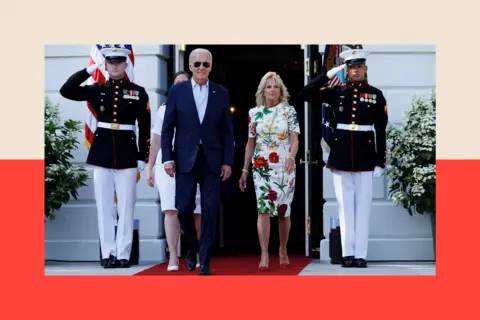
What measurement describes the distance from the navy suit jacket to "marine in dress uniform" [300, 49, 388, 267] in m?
Answer: 1.26

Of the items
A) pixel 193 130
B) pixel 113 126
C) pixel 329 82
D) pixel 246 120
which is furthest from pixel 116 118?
pixel 246 120

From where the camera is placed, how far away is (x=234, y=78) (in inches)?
465

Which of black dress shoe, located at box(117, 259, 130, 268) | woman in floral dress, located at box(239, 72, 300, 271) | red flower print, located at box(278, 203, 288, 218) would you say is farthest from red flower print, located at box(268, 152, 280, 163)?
black dress shoe, located at box(117, 259, 130, 268)

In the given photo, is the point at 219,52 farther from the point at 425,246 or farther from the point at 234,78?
the point at 425,246

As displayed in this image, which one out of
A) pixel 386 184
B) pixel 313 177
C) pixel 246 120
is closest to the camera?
pixel 386 184

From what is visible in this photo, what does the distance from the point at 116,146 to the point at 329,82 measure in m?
2.26

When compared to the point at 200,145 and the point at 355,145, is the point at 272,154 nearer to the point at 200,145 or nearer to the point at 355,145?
the point at 355,145

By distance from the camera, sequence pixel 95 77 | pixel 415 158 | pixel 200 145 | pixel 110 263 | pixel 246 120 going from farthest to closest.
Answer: pixel 246 120, pixel 95 77, pixel 415 158, pixel 110 263, pixel 200 145

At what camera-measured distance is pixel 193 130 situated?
25.3 ft

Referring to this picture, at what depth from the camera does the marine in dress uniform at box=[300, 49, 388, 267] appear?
28.7ft
